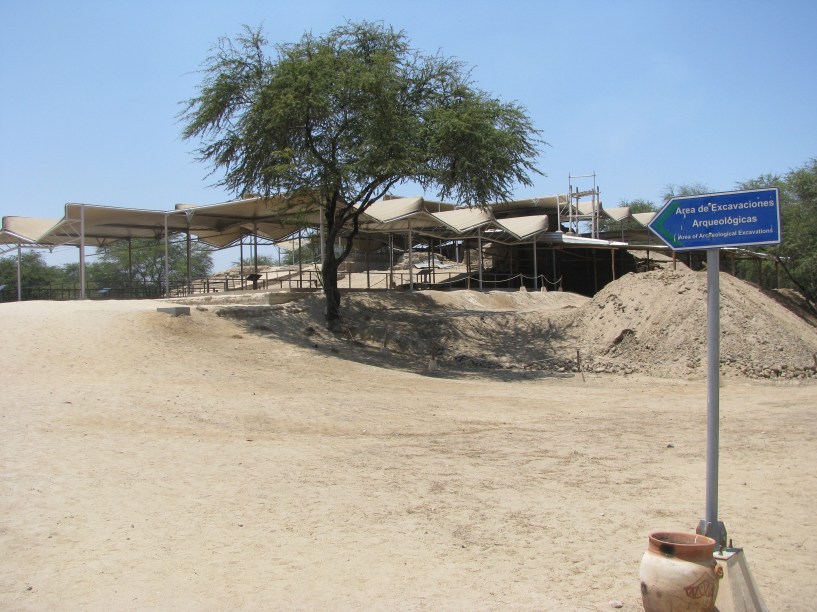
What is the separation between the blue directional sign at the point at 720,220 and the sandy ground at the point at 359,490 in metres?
2.84

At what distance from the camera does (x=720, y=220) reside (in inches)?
213

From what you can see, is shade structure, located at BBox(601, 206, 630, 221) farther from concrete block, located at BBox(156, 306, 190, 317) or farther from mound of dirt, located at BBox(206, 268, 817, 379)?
concrete block, located at BBox(156, 306, 190, 317)

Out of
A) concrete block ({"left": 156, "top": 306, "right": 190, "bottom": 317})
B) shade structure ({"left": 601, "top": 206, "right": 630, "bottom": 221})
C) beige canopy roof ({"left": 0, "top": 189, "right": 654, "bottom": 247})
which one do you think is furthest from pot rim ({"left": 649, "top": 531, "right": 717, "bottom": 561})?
shade structure ({"left": 601, "top": 206, "right": 630, "bottom": 221})

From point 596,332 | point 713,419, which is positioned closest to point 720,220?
point 713,419

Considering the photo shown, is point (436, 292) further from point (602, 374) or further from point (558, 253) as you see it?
point (558, 253)

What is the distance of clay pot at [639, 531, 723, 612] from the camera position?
477 centimetres

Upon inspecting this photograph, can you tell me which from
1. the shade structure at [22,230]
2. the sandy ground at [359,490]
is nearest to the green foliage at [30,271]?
the shade structure at [22,230]

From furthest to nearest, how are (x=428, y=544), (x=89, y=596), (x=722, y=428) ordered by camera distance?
1. (x=722, y=428)
2. (x=428, y=544)
3. (x=89, y=596)

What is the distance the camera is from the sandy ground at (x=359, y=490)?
5.95 m

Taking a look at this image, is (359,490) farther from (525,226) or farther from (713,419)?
(525,226)

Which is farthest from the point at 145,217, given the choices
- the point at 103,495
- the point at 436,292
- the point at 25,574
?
the point at 25,574

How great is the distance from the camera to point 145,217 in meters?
29.7

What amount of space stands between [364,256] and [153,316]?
23348 millimetres

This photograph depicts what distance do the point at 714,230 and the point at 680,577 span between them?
253cm
